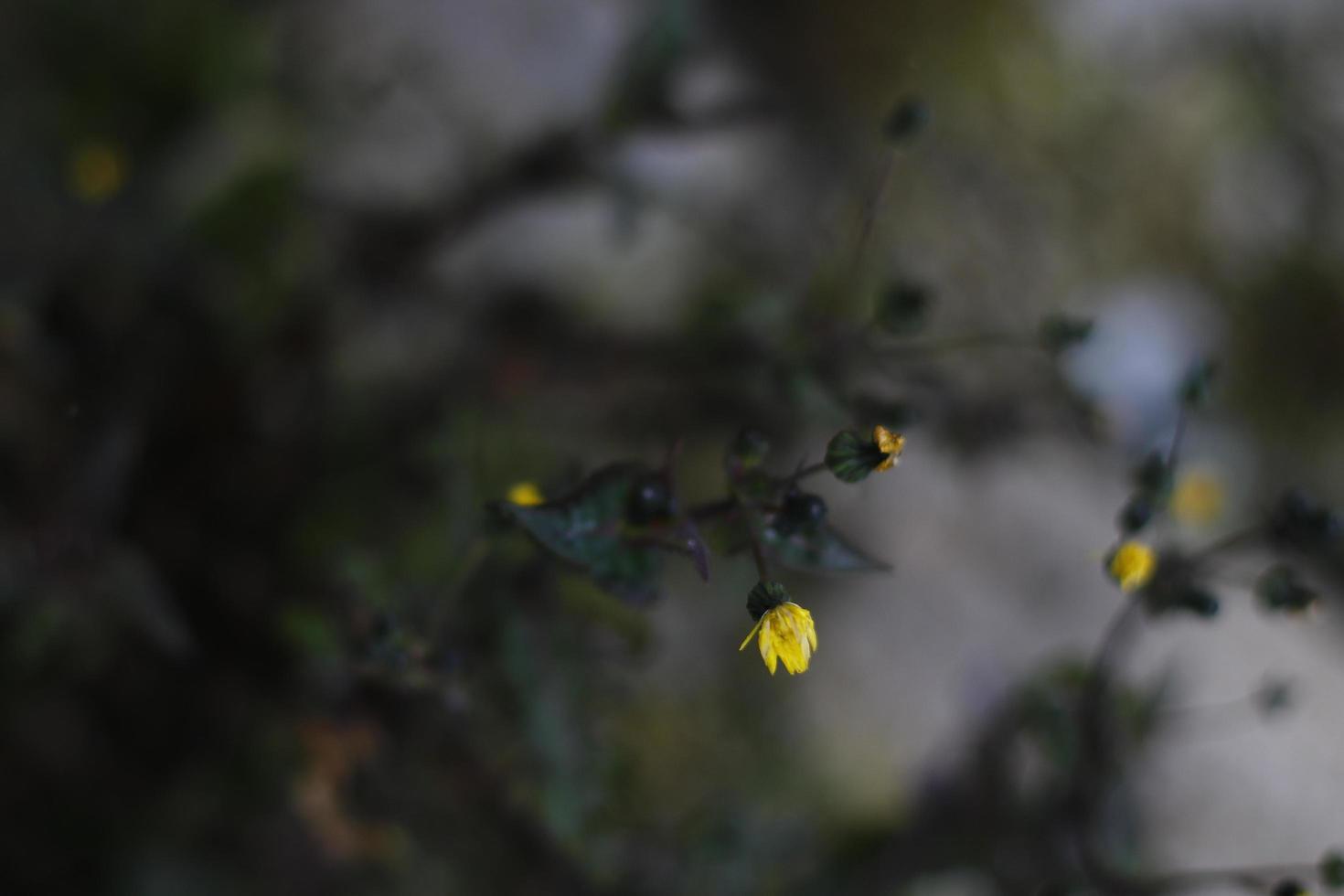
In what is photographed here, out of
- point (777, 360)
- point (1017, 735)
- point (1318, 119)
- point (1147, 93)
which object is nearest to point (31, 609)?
point (777, 360)

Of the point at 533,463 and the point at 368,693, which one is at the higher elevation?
the point at 533,463

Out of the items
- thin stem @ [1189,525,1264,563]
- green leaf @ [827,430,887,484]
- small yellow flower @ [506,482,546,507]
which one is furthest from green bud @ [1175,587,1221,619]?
small yellow flower @ [506,482,546,507]

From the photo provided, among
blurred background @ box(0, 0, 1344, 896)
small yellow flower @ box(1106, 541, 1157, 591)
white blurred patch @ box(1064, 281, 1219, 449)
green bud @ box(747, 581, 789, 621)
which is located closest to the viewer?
green bud @ box(747, 581, 789, 621)

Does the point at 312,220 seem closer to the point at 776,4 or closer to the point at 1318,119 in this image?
the point at 776,4

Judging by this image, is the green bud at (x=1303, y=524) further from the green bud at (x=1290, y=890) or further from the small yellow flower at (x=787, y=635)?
the small yellow flower at (x=787, y=635)

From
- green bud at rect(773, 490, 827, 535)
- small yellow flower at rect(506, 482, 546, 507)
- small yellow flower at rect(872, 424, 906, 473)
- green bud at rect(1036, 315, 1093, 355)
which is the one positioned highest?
green bud at rect(1036, 315, 1093, 355)

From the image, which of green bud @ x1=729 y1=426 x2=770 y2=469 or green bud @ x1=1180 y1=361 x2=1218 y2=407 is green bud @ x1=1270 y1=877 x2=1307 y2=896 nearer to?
green bud @ x1=1180 y1=361 x2=1218 y2=407
